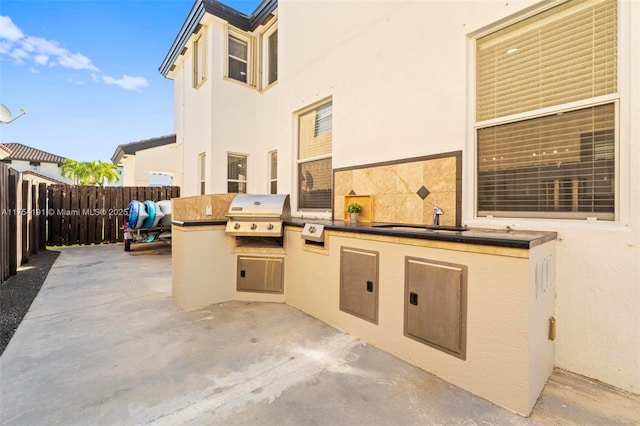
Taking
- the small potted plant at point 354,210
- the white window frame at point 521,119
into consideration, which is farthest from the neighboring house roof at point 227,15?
the small potted plant at point 354,210

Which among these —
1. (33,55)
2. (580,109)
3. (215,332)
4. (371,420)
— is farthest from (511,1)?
(33,55)

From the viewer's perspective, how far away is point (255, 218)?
356 cm

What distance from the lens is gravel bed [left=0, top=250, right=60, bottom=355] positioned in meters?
2.87

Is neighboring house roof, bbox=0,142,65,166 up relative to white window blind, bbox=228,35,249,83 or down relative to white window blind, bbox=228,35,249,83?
up

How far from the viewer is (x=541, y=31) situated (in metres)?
2.44

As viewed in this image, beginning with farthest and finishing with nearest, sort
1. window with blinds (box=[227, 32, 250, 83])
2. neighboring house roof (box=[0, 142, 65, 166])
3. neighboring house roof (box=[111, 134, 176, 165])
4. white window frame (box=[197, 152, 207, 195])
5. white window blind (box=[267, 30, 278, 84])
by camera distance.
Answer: neighboring house roof (box=[0, 142, 65, 166])
neighboring house roof (box=[111, 134, 176, 165])
white window frame (box=[197, 152, 207, 195])
window with blinds (box=[227, 32, 250, 83])
white window blind (box=[267, 30, 278, 84])

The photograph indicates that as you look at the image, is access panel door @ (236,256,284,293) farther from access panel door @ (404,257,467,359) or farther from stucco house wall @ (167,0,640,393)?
access panel door @ (404,257,467,359)

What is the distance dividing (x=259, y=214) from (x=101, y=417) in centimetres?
235

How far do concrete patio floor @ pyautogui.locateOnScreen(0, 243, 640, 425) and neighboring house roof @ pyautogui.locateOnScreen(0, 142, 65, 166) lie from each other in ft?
128

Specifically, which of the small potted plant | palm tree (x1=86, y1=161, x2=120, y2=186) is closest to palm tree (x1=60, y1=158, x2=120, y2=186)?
palm tree (x1=86, y1=161, x2=120, y2=186)

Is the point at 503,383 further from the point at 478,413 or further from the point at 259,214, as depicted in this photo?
the point at 259,214

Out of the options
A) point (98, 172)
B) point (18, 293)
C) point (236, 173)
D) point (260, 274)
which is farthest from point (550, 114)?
point (98, 172)

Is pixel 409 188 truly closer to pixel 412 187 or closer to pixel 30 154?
pixel 412 187

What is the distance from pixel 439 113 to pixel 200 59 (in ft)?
23.3
